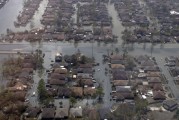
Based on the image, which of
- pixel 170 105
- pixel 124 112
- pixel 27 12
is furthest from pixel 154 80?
pixel 27 12

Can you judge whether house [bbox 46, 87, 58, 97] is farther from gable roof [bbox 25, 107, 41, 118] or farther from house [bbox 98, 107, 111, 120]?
house [bbox 98, 107, 111, 120]

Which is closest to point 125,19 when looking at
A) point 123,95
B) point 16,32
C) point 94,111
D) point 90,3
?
point 90,3

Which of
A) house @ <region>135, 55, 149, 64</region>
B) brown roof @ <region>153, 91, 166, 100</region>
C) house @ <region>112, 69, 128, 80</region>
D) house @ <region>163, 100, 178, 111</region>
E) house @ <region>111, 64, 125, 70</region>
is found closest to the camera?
house @ <region>163, 100, 178, 111</region>

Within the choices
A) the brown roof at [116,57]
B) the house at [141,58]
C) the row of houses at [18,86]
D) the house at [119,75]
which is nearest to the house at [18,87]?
the row of houses at [18,86]

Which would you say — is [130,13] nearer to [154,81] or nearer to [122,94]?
[154,81]

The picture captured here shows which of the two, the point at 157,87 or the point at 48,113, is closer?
the point at 48,113

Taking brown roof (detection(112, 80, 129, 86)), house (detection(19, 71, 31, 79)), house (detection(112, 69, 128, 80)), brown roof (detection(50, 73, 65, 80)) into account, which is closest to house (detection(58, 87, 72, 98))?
brown roof (detection(50, 73, 65, 80))
